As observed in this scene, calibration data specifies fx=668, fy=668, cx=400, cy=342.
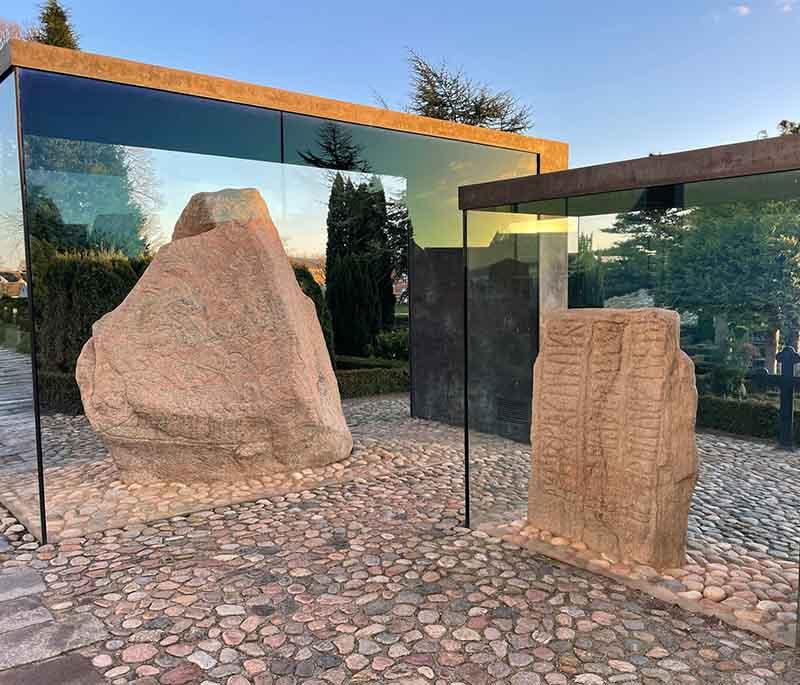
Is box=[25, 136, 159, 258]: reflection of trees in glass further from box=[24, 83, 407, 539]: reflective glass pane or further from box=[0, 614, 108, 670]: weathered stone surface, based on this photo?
box=[0, 614, 108, 670]: weathered stone surface

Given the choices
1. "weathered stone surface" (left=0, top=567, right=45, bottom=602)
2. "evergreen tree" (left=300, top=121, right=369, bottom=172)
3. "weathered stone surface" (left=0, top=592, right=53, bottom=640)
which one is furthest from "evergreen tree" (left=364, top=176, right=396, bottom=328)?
"weathered stone surface" (left=0, top=592, right=53, bottom=640)

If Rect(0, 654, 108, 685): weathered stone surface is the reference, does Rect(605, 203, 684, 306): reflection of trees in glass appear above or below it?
above

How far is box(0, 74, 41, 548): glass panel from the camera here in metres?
4.66

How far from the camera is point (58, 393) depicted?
7008 mm

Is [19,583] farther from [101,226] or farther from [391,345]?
[391,345]

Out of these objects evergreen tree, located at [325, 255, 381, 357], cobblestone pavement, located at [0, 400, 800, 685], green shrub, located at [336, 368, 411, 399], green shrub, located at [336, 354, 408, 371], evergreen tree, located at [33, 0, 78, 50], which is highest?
evergreen tree, located at [33, 0, 78, 50]

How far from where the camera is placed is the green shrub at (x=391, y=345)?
32.8ft

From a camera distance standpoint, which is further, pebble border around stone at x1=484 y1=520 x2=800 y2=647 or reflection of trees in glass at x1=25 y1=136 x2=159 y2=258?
reflection of trees in glass at x1=25 y1=136 x2=159 y2=258

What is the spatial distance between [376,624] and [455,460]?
3.36 metres

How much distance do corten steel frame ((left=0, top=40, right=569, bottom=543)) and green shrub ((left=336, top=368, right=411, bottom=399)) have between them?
1.20 m

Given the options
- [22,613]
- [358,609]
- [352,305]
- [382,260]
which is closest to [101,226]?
Answer: [352,305]

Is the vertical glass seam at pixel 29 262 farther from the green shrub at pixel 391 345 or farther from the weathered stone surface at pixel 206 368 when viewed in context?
the green shrub at pixel 391 345

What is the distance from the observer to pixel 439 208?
833 cm

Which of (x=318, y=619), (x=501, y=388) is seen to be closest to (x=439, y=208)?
(x=501, y=388)
